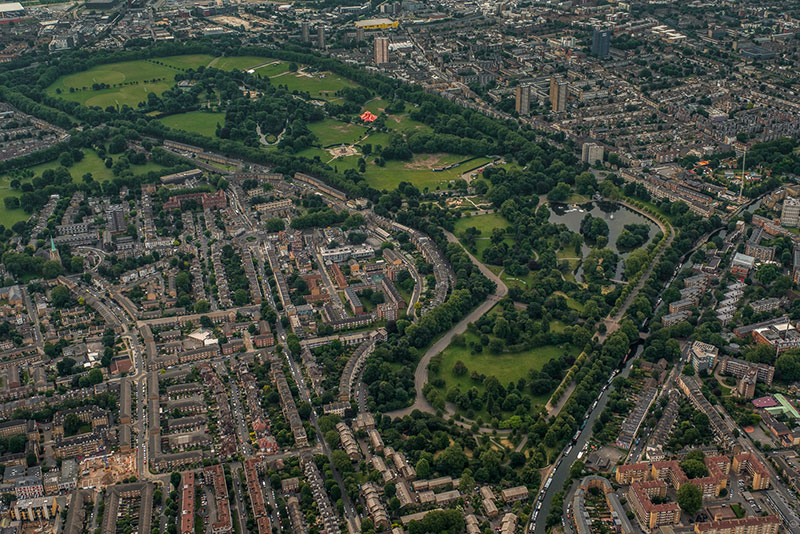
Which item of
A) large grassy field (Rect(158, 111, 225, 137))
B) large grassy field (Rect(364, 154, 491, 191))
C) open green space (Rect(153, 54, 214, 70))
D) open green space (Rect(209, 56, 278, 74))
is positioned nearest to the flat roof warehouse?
open green space (Rect(153, 54, 214, 70))

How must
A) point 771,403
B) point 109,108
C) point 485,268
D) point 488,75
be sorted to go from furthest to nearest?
point 488,75
point 109,108
point 485,268
point 771,403

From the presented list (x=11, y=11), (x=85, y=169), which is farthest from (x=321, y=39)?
(x=11, y=11)

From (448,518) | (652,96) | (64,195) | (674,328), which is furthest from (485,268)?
(652,96)

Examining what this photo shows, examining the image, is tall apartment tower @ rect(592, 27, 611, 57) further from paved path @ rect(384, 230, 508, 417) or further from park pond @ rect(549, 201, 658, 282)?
paved path @ rect(384, 230, 508, 417)

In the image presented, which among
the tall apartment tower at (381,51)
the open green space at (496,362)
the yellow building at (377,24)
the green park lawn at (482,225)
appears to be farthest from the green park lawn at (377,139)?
the open green space at (496,362)

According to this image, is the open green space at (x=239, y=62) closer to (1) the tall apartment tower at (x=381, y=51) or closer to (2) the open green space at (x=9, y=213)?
(1) the tall apartment tower at (x=381, y=51)

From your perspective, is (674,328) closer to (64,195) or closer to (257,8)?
(64,195)
